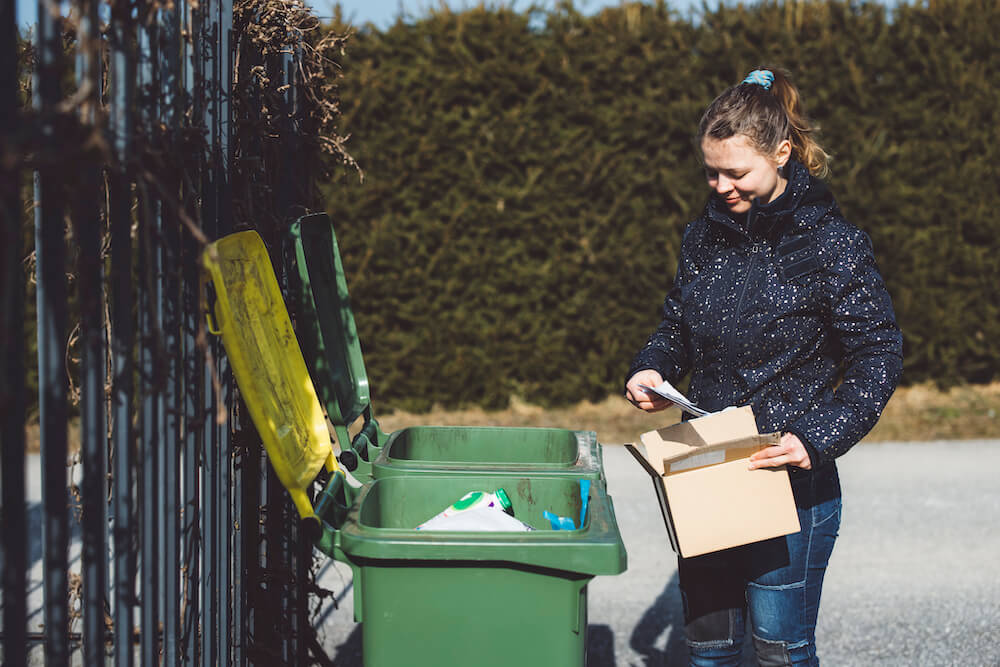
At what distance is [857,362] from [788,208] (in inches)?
13.8

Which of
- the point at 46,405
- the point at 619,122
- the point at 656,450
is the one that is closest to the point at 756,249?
the point at 656,450

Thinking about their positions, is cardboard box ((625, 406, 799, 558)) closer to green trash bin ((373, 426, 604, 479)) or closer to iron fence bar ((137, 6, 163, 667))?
green trash bin ((373, 426, 604, 479))

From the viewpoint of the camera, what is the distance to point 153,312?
1635mm

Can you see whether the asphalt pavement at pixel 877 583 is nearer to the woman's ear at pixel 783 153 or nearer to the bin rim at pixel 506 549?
the bin rim at pixel 506 549

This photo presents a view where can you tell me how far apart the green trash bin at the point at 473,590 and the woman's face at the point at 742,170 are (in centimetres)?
77

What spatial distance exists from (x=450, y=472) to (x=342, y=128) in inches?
174

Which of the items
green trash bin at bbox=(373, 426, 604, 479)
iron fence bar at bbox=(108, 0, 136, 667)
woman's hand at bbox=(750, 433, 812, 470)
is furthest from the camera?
green trash bin at bbox=(373, 426, 604, 479)

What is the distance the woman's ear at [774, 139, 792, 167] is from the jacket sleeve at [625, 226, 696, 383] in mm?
279

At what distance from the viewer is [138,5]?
1539 mm

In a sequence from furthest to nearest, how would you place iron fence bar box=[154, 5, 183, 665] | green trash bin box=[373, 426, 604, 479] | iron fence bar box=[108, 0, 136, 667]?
green trash bin box=[373, 426, 604, 479] < iron fence bar box=[154, 5, 183, 665] < iron fence bar box=[108, 0, 136, 667]

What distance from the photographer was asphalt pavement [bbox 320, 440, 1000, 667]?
11.0ft

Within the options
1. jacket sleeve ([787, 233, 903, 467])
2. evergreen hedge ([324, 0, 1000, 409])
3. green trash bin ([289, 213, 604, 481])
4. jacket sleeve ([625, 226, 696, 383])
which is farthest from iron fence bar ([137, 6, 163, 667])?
evergreen hedge ([324, 0, 1000, 409])

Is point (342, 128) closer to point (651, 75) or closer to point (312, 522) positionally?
point (651, 75)

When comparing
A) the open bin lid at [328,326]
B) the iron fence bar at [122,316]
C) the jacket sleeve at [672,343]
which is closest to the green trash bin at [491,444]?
the open bin lid at [328,326]
